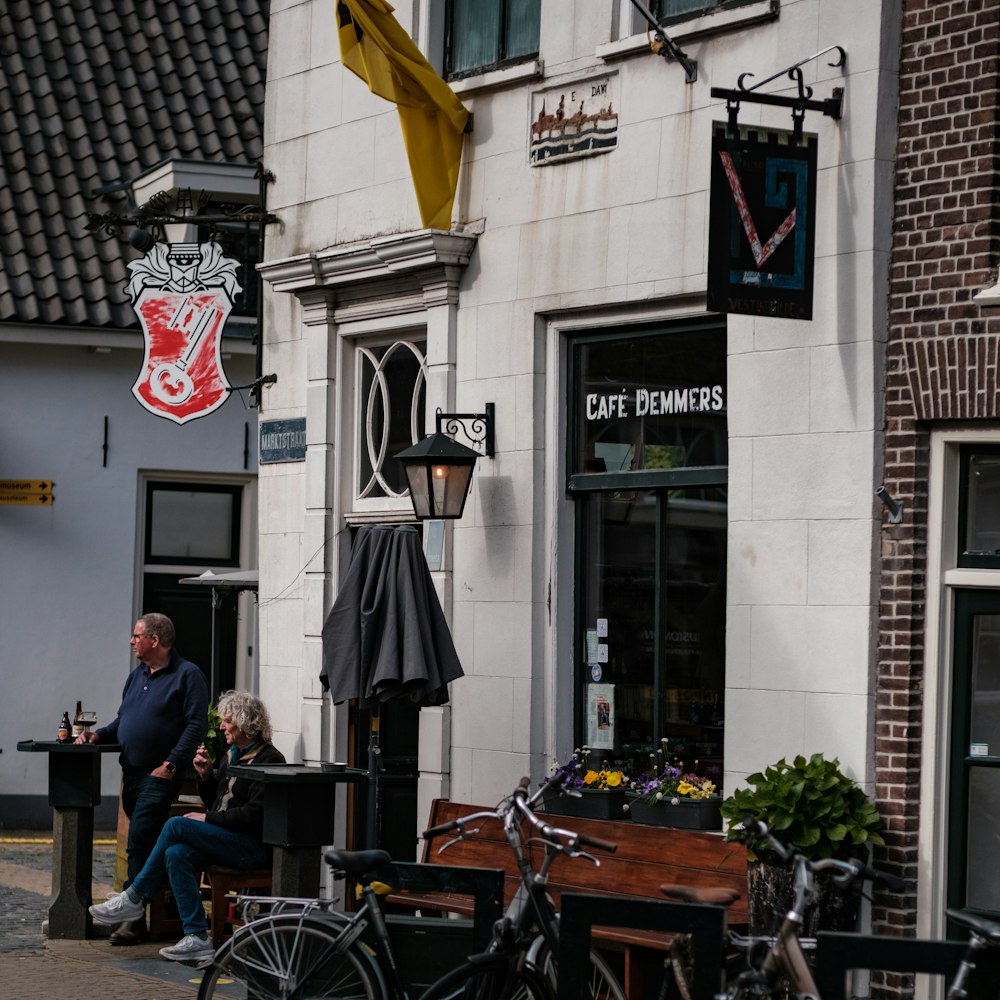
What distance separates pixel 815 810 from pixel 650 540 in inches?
81.1

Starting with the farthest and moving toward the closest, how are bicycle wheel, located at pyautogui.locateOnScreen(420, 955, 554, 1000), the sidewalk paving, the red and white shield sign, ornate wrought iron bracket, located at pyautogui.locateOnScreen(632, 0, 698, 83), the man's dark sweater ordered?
1. the red and white shield sign
2. the man's dark sweater
3. the sidewalk paving
4. ornate wrought iron bracket, located at pyautogui.locateOnScreen(632, 0, 698, 83)
5. bicycle wheel, located at pyautogui.locateOnScreen(420, 955, 554, 1000)

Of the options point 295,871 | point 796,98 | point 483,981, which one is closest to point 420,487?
point 295,871

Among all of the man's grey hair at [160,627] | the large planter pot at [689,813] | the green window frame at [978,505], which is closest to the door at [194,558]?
the man's grey hair at [160,627]

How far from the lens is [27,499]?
17047 millimetres

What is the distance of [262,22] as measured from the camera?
20.3 metres

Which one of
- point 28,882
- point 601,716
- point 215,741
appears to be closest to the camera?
point 601,716

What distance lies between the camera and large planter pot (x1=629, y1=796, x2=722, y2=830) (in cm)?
924

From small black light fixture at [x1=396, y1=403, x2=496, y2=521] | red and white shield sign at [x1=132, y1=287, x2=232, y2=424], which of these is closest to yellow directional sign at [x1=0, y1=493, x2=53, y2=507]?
red and white shield sign at [x1=132, y1=287, x2=232, y2=424]

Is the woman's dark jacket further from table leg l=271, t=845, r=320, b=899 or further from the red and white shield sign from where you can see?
the red and white shield sign

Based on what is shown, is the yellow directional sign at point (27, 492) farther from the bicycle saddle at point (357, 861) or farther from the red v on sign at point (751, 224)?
the bicycle saddle at point (357, 861)

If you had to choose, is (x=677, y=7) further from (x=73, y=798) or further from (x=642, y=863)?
(x=73, y=798)

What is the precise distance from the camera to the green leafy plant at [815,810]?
825 cm

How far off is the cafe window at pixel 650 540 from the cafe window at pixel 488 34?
1.75m

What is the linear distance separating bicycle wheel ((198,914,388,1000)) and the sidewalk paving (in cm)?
209
